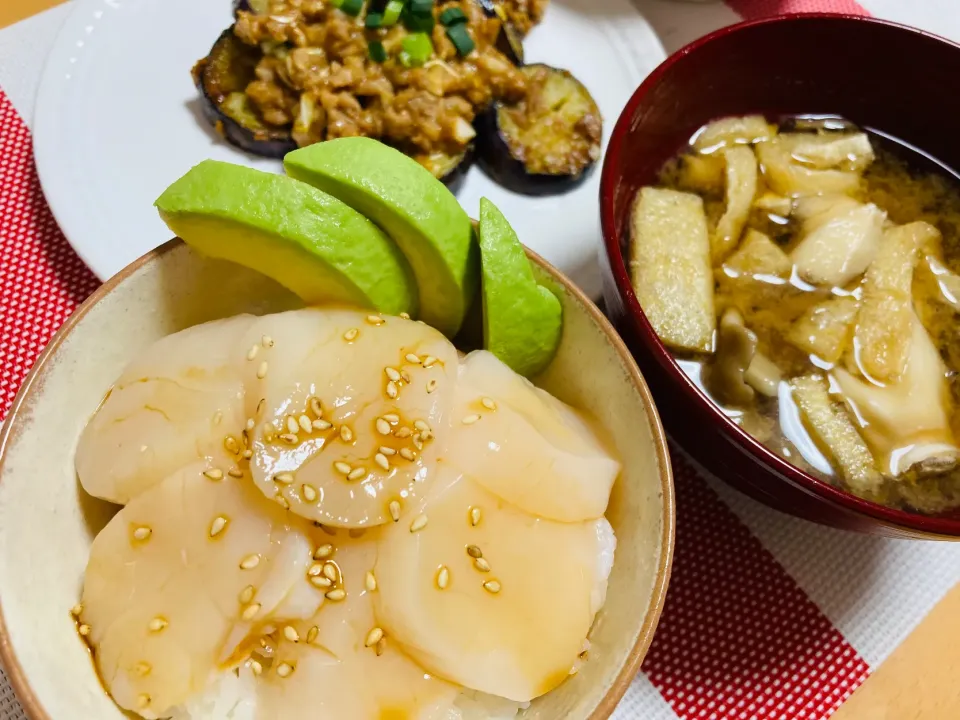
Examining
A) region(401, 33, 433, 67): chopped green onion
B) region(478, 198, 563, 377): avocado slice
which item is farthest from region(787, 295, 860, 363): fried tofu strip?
region(401, 33, 433, 67): chopped green onion

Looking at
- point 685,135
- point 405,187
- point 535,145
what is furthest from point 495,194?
point 405,187

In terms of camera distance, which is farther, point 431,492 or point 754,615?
point 754,615

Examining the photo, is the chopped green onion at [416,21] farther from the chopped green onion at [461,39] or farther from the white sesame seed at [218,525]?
the white sesame seed at [218,525]

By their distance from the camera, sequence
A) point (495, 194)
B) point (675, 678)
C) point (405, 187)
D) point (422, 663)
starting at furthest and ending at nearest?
point (495, 194)
point (675, 678)
point (405, 187)
point (422, 663)

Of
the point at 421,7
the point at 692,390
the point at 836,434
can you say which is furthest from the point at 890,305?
the point at 421,7

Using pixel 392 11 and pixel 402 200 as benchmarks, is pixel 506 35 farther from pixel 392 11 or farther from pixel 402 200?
pixel 402 200

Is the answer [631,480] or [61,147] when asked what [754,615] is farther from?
[61,147]

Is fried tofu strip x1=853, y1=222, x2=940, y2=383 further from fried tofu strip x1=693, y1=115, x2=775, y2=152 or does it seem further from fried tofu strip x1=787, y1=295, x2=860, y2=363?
fried tofu strip x1=693, y1=115, x2=775, y2=152
